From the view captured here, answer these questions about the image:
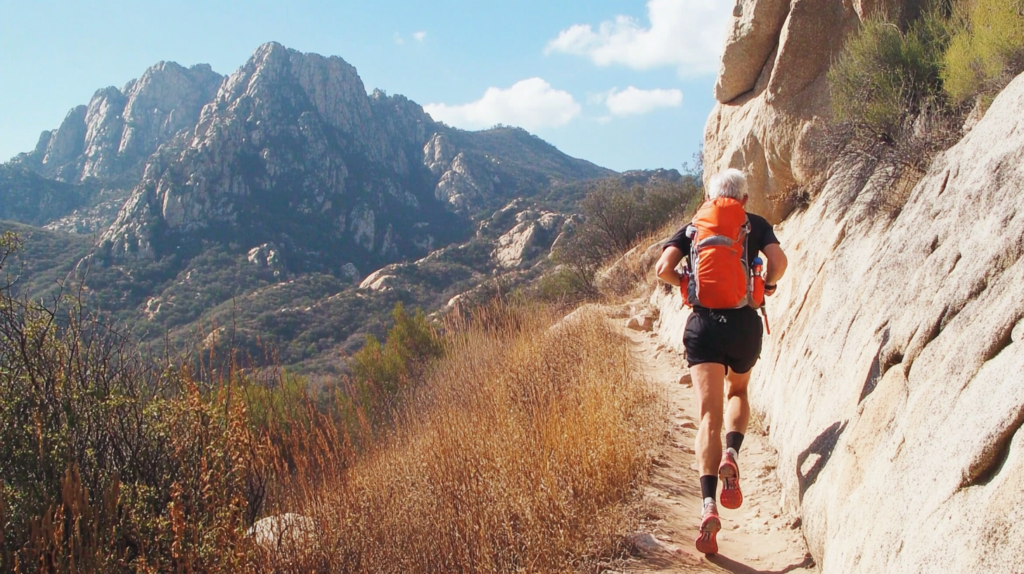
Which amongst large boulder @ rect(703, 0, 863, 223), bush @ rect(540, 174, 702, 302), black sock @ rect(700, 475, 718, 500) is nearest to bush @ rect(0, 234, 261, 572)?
black sock @ rect(700, 475, 718, 500)

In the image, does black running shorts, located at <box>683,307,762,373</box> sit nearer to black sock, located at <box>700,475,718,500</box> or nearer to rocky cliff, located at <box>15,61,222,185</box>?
black sock, located at <box>700,475,718,500</box>

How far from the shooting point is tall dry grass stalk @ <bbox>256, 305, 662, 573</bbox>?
2918mm

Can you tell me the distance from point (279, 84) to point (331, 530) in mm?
73665

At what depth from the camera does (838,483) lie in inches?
100

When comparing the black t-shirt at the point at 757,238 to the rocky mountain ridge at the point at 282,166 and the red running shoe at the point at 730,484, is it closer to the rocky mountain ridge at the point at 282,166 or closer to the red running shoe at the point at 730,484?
the red running shoe at the point at 730,484

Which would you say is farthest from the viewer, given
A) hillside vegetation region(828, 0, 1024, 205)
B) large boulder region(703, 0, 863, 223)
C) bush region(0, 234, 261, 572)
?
large boulder region(703, 0, 863, 223)

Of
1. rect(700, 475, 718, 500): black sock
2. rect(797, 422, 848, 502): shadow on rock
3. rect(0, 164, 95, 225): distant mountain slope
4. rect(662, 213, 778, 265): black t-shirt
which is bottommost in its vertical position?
rect(700, 475, 718, 500): black sock

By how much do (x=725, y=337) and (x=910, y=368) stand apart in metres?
0.80

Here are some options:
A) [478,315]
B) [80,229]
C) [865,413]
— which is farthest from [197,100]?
[865,413]

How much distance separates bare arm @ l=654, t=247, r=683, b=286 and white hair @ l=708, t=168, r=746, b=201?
35cm

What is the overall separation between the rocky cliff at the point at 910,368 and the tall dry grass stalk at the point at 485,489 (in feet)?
3.16

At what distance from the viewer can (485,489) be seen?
329cm

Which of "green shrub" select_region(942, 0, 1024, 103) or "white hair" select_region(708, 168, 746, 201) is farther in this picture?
"green shrub" select_region(942, 0, 1024, 103)

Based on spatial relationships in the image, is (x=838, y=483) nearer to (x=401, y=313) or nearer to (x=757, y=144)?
(x=757, y=144)
